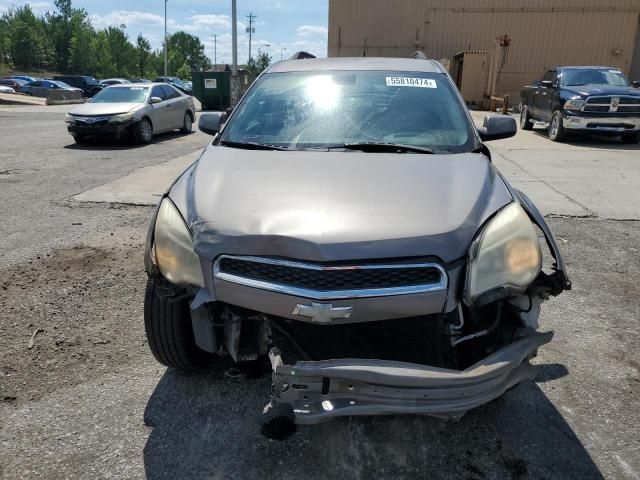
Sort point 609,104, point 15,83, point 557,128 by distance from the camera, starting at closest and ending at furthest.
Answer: point 609,104 → point 557,128 → point 15,83

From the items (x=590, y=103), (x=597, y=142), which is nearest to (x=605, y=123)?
(x=590, y=103)

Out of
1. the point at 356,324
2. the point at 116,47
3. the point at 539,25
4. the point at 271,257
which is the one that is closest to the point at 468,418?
the point at 356,324

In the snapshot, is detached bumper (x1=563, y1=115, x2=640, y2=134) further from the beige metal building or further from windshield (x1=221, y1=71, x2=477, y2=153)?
the beige metal building

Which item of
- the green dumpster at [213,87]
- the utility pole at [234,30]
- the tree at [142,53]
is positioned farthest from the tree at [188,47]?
the green dumpster at [213,87]

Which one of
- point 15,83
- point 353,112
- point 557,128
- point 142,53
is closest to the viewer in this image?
point 353,112

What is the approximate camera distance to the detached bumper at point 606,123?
12.5 meters

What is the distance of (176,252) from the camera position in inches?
92.7

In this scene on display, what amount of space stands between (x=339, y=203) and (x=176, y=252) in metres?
0.78

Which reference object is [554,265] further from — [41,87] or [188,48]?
[188,48]

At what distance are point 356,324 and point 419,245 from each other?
49 cm

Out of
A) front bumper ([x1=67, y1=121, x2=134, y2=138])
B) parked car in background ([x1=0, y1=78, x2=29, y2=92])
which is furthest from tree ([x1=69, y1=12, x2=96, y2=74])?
front bumper ([x1=67, y1=121, x2=134, y2=138])

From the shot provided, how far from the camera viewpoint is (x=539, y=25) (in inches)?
1146

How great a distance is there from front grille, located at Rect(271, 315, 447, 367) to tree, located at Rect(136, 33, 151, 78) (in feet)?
323

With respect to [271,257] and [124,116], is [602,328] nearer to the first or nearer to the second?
[271,257]
